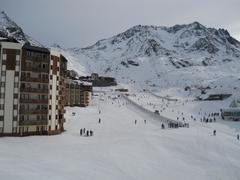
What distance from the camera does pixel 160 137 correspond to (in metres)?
66.6

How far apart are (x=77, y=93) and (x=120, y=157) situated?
78093mm

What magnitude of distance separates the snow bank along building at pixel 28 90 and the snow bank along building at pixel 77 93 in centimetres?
5051

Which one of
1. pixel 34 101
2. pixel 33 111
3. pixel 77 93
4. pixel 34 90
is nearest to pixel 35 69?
pixel 34 90

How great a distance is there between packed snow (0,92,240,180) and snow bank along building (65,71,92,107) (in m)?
47.6

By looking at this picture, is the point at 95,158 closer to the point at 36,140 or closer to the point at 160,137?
the point at 36,140

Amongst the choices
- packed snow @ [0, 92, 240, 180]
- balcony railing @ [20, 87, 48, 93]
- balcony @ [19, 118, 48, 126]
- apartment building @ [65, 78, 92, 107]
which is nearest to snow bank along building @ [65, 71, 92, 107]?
apartment building @ [65, 78, 92, 107]

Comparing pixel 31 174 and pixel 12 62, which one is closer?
pixel 31 174

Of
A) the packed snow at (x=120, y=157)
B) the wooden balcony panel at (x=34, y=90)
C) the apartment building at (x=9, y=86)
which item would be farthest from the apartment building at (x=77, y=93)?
the apartment building at (x=9, y=86)

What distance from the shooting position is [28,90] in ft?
211

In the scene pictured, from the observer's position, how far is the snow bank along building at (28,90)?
6188 cm

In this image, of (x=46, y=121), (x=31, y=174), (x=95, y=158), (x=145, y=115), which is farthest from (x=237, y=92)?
(x=31, y=174)

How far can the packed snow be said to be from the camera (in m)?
40.6

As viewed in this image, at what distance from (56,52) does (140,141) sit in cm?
2438

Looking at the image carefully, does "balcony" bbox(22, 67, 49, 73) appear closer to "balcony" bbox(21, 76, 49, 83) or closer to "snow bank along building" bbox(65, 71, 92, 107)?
"balcony" bbox(21, 76, 49, 83)
